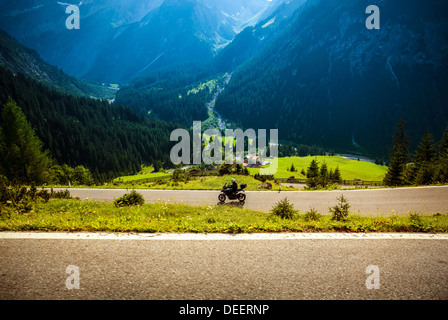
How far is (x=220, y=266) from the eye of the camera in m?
4.96

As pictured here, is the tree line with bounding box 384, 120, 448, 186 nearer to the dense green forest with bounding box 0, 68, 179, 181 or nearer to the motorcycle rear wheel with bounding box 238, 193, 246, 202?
the motorcycle rear wheel with bounding box 238, 193, 246, 202

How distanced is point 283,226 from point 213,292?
14.1 feet

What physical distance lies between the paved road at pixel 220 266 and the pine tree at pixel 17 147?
2970 centimetres

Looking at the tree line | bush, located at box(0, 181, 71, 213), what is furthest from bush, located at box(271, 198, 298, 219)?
the tree line

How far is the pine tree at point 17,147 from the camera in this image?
2748 cm

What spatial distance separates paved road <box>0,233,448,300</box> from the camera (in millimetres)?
4121

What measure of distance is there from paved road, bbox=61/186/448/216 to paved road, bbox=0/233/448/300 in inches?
347

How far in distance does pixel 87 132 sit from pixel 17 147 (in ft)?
421

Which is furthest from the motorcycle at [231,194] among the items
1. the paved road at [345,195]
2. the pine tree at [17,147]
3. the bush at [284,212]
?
the pine tree at [17,147]

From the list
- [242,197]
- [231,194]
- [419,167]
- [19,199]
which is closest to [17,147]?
[19,199]

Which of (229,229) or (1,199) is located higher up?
(1,199)
